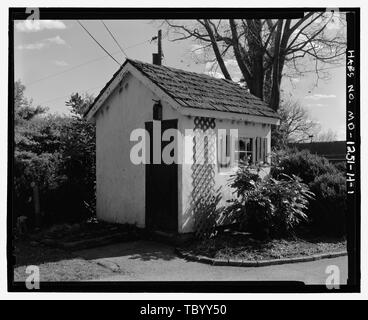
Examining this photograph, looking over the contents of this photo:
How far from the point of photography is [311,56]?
10195mm

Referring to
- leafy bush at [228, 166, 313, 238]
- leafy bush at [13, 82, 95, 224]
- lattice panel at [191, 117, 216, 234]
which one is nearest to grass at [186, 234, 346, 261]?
leafy bush at [228, 166, 313, 238]

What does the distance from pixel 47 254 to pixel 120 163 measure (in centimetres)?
312

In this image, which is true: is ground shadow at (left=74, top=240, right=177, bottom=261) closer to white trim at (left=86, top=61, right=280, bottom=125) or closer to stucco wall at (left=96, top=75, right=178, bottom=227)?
stucco wall at (left=96, top=75, right=178, bottom=227)

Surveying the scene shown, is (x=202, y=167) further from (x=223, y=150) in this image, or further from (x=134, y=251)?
(x=134, y=251)

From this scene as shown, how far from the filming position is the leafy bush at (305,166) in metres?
10.4

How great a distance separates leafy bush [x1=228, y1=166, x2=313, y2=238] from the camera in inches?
330

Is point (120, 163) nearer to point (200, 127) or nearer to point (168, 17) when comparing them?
point (200, 127)

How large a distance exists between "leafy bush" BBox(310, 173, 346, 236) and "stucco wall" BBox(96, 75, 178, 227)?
427 cm

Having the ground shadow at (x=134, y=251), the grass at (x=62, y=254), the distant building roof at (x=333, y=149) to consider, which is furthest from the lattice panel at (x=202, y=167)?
the distant building roof at (x=333, y=149)

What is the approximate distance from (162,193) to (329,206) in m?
4.06

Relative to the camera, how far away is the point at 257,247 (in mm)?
8078

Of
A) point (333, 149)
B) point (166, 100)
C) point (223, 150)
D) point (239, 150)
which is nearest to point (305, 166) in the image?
point (239, 150)
